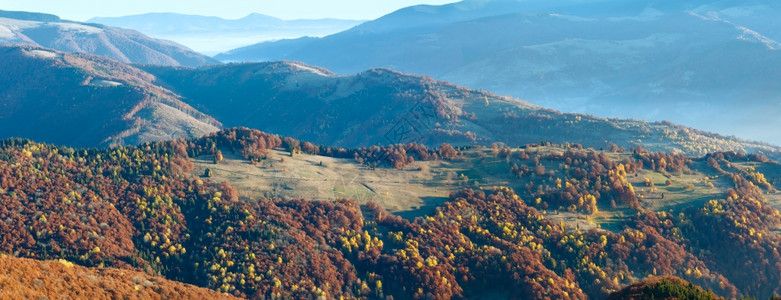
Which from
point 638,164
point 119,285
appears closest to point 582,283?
point 638,164


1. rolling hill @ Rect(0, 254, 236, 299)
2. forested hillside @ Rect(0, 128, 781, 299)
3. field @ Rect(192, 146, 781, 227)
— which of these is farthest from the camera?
field @ Rect(192, 146, 781, 227)

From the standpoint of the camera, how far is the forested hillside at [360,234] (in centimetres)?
7700

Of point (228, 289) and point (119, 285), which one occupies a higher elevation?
point (119, 285)

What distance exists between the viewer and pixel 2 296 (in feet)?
129

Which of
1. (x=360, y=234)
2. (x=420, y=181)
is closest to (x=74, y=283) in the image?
(x=360, y=234)

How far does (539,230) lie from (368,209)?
25.6 m

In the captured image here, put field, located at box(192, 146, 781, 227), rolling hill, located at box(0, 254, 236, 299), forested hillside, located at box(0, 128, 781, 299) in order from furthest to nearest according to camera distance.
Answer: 1. field, located at box(192, 146, 781, 227)
2. forested hillside, located at box(0, 128, 781, 299)
3. rolling hill, located at box(0, 254, 236, 299)

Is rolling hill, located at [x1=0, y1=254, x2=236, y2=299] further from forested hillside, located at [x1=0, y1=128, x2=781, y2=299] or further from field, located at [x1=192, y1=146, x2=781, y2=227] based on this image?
field, located at [x1=192, y1=146, x2=781, y2=227]

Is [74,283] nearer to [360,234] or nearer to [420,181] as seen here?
[360,234]

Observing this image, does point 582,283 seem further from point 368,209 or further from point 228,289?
point 228,289

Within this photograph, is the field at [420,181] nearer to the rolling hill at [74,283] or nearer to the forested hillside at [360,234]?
the forested hillside at [360,234]

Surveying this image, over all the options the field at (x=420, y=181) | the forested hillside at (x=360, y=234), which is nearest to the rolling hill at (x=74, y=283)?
the forested hillside at (x=360, y=234)

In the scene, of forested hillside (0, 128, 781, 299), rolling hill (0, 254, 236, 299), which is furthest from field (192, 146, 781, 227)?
rolling hill (0, 254, 236, 299)

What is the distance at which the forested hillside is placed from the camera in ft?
253
